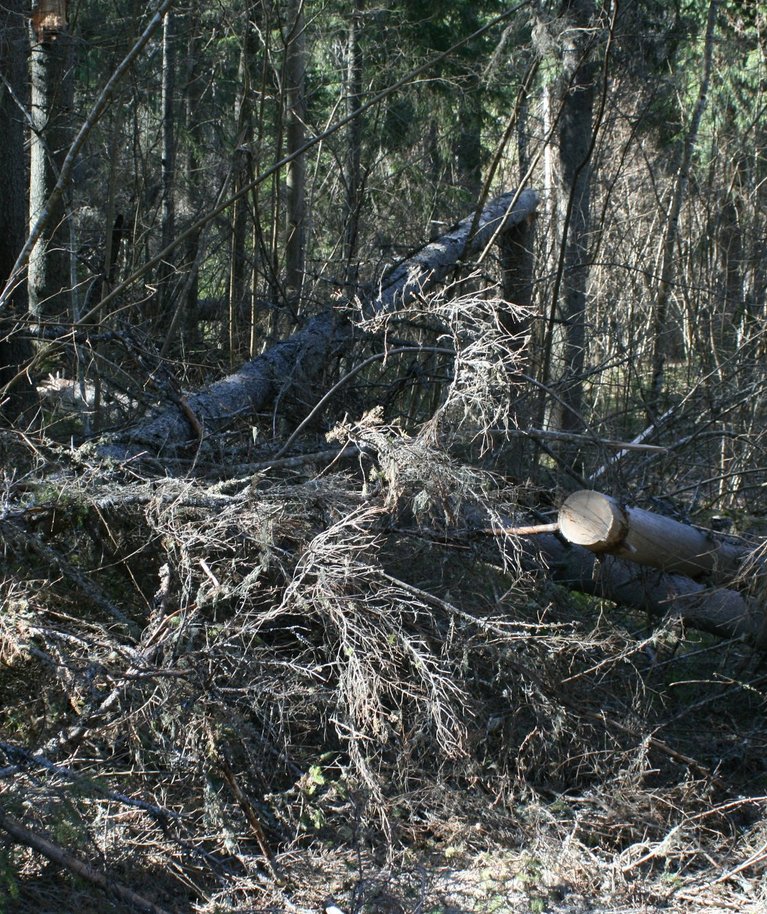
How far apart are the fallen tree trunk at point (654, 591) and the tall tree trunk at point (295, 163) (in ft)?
9.34

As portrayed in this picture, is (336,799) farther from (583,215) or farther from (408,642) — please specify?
(583,215)

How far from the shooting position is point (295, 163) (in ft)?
28.9

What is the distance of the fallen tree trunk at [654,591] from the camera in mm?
4430

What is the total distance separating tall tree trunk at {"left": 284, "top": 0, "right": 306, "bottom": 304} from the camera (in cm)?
714

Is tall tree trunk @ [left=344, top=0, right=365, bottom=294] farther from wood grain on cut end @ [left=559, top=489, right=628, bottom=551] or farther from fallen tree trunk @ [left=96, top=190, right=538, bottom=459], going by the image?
wood grain on cut end @ [left=559, top=489, right=628, bottom=551]

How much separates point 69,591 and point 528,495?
2.04 m

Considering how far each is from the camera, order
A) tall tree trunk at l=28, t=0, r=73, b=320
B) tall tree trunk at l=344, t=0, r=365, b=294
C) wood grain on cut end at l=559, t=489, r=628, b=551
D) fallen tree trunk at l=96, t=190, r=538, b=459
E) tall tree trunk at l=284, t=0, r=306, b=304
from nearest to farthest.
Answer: wood grain on cut end at l=559, t=489, r=628, b=551 → fallen tree trunk at l=96, t=190, r=538, b=459 → tall tree trunk at l=28, t=0, r=73, b=320 → tall tree trunk at l=284, t=0, r=306, b=304 → tall tree trunk at l=344, t=0, r=365, b=294

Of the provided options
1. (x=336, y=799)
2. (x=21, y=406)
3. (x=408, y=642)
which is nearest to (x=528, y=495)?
(x=408, y=642)

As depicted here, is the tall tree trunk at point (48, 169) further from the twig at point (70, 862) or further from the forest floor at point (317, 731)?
the twig at point (70, 862)

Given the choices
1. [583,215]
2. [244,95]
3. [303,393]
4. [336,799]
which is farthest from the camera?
[583,215]

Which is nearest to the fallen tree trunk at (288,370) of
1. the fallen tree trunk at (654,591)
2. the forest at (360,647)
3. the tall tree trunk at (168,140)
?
the forest at (360,647)

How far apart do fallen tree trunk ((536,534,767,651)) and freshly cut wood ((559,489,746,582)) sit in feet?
0.36

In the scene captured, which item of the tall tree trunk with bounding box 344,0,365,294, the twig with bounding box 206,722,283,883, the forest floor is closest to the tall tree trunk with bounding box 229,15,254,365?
the tall tree trunk with bounding box 344,0,365,294

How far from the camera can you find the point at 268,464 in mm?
4305
